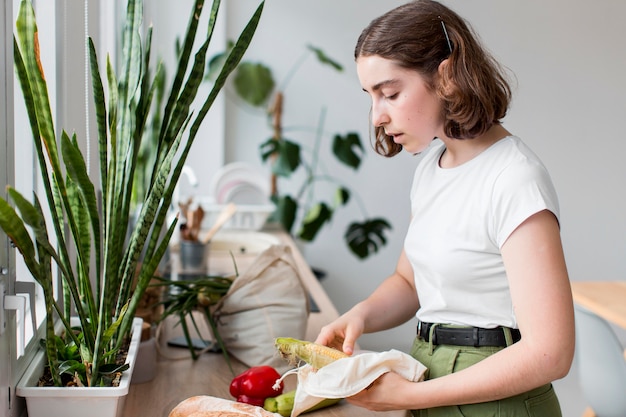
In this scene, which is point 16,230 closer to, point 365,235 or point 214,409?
point 214,409

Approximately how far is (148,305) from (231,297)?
253 mm

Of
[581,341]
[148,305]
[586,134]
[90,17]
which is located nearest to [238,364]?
[148,305]

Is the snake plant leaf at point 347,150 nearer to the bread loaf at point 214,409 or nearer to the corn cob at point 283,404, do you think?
the corn cob at point 283,404

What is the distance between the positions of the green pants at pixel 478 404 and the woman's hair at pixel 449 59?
1.27ft

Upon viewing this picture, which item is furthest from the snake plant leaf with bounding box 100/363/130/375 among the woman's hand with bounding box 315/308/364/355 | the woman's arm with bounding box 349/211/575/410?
the woman's arm with bounding box 349/211/575/410

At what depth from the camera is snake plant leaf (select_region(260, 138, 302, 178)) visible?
13.5 feet

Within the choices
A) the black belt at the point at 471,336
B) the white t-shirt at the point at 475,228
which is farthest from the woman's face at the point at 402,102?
the black belt at the point at 471,336

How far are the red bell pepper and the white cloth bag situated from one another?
0.18 metres

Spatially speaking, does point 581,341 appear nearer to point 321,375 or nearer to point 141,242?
point 321,375

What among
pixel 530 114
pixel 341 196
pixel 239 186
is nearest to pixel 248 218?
pixel 239 186

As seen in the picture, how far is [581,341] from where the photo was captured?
250 cm

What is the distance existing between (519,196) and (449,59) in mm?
269

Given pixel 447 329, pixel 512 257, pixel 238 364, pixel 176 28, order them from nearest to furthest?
pixel 512 257 < pixel 447 329 < pixel 238 364 < pixel 176 28

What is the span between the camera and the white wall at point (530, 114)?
454 cm
